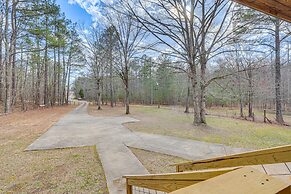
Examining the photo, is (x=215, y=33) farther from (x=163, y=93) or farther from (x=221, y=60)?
(x=163, y=93)

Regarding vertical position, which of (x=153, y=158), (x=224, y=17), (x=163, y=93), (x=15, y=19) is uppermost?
(x=15, y=19)

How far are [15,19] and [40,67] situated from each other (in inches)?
323

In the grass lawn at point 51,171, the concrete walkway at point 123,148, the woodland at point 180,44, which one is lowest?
the grass lawn at point 51,171

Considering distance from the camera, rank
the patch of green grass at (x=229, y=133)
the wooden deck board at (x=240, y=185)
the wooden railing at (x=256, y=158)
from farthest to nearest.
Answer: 1. the patch of green grass at (x=229, y=133)
2. the wooden railing at (x=256, y=158)
3. the wooden deck board at (x=240, y=185)

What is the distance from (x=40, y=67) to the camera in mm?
19844

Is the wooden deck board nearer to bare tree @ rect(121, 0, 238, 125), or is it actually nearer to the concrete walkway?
the concrete walkway

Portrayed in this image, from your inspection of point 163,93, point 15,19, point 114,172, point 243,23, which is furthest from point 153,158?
point 163,93

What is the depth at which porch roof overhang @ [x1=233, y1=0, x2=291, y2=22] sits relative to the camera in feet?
5.49

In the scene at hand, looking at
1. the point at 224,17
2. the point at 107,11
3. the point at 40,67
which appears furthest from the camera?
the point at 40,67

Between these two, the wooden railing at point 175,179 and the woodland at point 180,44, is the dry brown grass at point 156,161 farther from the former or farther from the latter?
the woodland at point 180,44

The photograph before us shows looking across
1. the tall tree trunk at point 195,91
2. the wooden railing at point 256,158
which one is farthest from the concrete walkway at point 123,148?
the tall tree trunk at point 195,91

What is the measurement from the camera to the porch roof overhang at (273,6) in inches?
65.8

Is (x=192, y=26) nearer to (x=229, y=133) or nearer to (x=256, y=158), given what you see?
(x=229, y=133)

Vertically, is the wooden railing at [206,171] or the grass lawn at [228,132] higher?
the wooden railing at [206,171]
